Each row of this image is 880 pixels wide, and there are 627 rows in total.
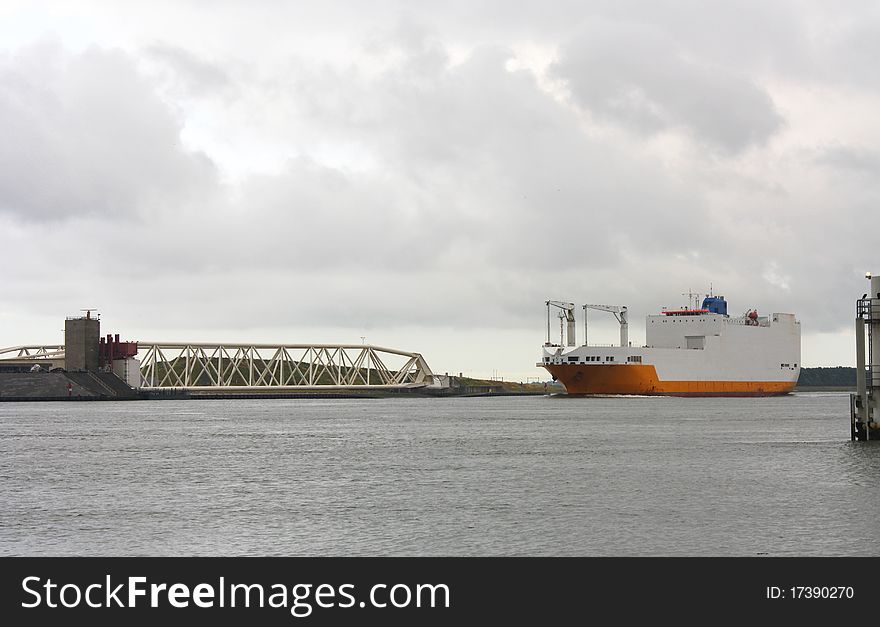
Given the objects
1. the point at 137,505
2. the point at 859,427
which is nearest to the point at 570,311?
the point at 859,427

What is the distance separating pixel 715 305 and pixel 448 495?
8956 centimetres

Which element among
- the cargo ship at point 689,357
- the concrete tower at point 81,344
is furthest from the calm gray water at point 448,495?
the concrete tower at point 81,344

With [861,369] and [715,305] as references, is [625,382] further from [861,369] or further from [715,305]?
[861,369]

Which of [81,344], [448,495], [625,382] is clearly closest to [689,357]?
[625,382]

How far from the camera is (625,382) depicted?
104500 mm

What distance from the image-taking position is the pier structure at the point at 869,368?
118ft

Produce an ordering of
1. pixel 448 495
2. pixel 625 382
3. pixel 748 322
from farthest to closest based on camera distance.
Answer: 1. pixel 748 322
2. pixel 625 382
3. pixel 448 495

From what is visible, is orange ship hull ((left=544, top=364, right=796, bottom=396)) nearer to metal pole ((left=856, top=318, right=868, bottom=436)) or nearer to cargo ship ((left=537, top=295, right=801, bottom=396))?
cargo ship ((left=537, top=295, right=801, bottom=396))

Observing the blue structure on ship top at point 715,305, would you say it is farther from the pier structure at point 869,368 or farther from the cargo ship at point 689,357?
the pier structure at point 869,368

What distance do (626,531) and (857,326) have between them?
17.8m

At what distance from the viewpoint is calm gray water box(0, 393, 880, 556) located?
68.7ft

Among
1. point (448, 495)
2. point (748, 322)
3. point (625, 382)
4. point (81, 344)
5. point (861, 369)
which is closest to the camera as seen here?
point (448, 495)
